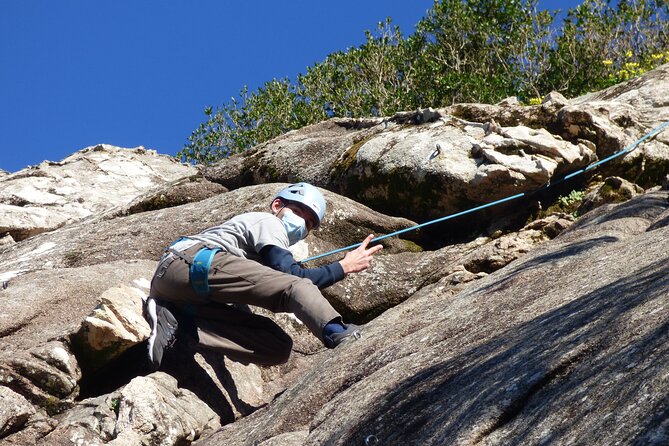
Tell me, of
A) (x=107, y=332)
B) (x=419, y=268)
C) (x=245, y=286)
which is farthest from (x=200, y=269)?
(x=419, y=268)

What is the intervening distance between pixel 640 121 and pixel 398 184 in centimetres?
406

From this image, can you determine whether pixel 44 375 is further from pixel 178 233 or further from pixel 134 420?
pixel 178 233

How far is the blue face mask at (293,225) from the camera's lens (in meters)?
10.4

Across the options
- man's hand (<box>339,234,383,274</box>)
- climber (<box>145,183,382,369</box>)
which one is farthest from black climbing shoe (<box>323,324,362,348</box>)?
man's hand (<box>339,234,383,274</box>)

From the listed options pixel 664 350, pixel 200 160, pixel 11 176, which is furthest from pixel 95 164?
pixel 200 160

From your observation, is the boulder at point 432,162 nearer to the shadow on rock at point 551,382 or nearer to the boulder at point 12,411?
the shadow on rock at point 551,382

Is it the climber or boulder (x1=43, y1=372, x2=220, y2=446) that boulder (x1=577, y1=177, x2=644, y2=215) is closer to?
the climber

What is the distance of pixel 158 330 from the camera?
9.84 meters

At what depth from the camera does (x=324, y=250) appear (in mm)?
13211

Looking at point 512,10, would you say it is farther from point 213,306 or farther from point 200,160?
point 213,306

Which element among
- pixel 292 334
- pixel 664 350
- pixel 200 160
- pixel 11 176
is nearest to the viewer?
pixel 664 350

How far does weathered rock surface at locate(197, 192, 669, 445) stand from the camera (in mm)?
4586

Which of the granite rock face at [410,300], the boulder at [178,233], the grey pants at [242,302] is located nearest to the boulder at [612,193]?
the granite rock face at [410,300]

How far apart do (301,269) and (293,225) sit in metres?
0.80
